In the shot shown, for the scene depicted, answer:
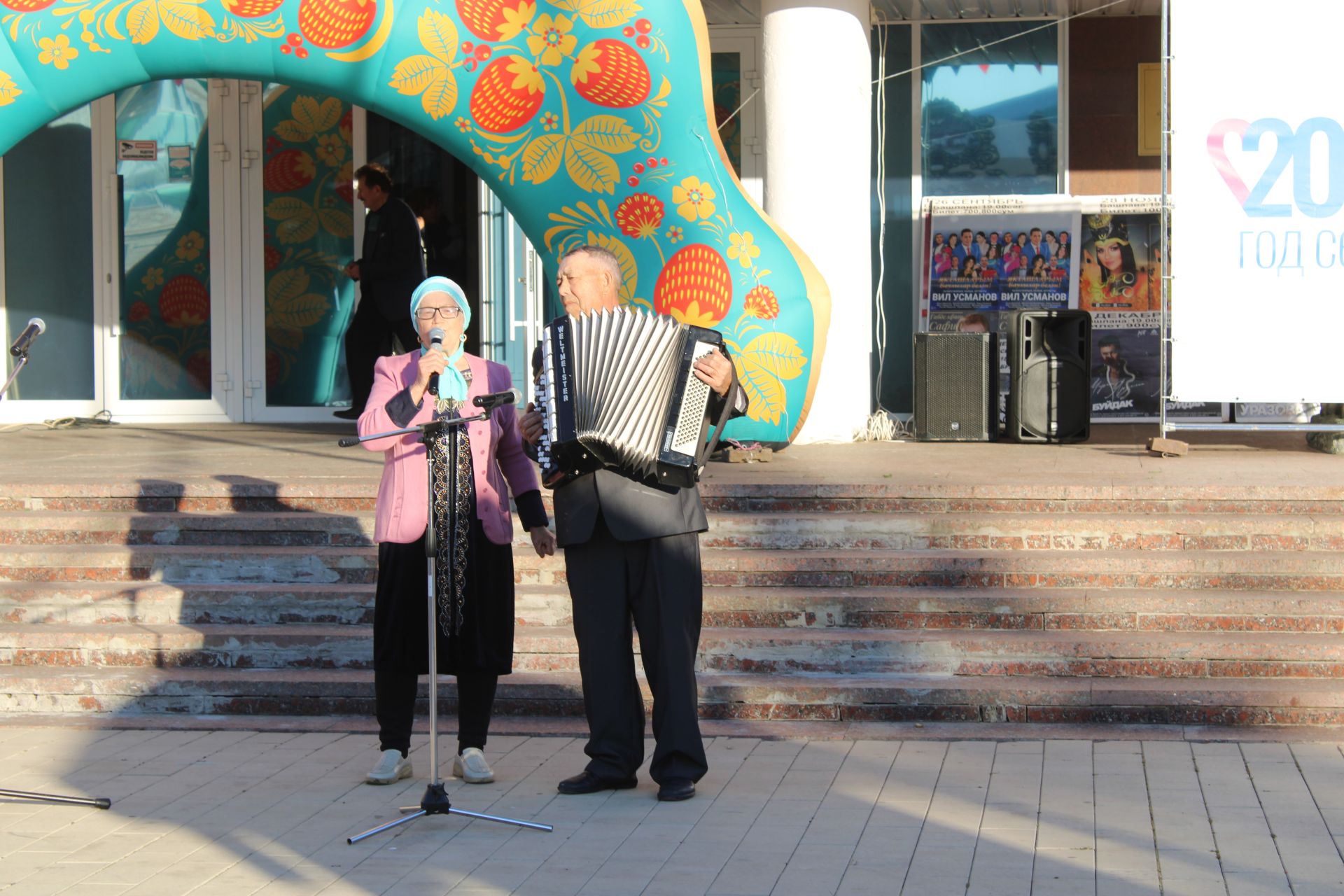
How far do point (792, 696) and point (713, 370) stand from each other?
1.91 meters

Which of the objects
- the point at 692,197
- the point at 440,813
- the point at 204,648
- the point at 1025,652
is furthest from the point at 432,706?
the point at 692,197

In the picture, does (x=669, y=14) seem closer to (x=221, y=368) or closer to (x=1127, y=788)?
(x=1127, y=788)

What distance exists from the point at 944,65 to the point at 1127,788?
841 centimetres

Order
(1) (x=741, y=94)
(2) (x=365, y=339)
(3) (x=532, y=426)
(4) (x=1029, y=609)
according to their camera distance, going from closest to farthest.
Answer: (3) (x=532, y=426) → (4) (x=1029, y=609) → (2) (x=365, y=339) → (1) (x=741, y=94)

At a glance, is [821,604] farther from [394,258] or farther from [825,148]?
[394,258]

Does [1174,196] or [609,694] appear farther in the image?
[1174,196]

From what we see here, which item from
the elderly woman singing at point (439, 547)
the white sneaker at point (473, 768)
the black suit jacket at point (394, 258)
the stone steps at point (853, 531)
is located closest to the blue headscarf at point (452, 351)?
the elderly woman singing at point (439, 547)

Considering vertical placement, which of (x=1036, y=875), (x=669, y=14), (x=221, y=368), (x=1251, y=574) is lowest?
(x=1036, y=875)

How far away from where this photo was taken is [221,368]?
13.4 m

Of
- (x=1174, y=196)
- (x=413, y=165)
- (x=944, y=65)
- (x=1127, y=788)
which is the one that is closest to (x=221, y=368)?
(x=413, y=165)

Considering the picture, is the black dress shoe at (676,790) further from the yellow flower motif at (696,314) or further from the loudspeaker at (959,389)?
the loudspeaker at (959,389)

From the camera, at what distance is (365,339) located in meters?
12.1

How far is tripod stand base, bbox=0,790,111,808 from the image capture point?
5.40m

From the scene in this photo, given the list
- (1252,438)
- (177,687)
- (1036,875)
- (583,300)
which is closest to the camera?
(1036,875)
